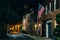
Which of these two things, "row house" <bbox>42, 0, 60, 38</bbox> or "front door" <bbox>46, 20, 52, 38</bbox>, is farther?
"front door" <bbox>46, 20, 52, 38</bbox>

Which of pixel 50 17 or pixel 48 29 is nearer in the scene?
pixel 50 17

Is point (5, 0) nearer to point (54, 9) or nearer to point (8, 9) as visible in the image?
point (8, 9)

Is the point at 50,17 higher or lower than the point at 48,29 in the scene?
higher

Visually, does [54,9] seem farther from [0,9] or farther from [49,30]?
[0,9]

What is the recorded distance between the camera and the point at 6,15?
19.5 m

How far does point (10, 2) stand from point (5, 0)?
28.7 inches

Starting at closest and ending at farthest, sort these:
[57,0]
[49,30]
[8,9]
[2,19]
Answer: [8,9] < [2,19] < [57,0] < [49,30]

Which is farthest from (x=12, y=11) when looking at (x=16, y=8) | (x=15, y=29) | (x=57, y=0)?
(x=15, y=29)

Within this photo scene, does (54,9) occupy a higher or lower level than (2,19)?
higher

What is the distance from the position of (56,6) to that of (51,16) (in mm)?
2071

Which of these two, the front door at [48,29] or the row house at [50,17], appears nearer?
the row house at [50,17]

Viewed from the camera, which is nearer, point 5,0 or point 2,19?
point 5,0

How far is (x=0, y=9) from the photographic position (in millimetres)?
17891

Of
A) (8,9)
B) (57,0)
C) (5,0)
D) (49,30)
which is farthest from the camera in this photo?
(49,30)
